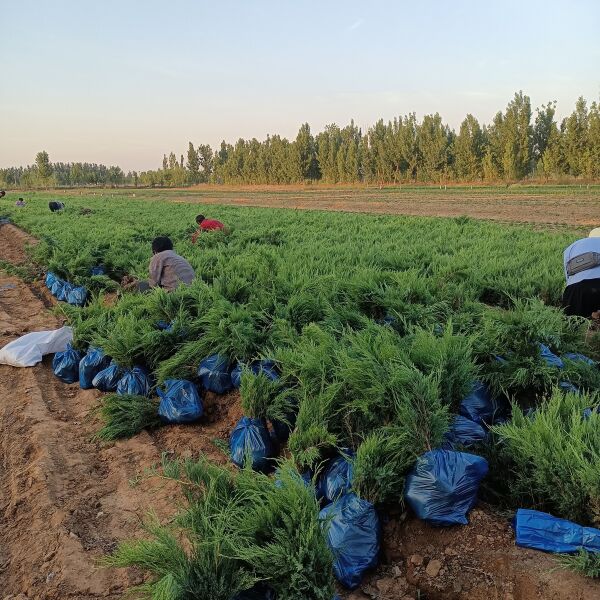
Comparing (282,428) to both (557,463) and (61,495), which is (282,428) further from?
(557,463)

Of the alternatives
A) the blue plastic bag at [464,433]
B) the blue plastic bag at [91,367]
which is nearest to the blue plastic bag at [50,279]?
the blue plastic bag at [91,367]

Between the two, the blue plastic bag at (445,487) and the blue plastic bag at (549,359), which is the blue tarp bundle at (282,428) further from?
the blue plastic bag at (549,359)

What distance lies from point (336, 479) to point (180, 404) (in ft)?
5.54

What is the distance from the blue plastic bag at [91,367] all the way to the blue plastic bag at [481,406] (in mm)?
3256

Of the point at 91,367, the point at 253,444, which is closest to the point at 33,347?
the point at 91,367

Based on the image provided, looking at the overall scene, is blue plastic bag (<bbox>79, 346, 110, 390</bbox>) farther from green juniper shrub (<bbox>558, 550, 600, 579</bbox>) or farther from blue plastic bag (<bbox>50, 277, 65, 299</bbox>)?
blue plastic bag (<bbox>50, 277, 65, 299</bbox>)

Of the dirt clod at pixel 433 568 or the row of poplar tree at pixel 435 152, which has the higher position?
the row of poplar tree at pixel 435 152

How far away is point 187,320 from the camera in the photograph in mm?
4414

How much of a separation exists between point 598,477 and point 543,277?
4.76m

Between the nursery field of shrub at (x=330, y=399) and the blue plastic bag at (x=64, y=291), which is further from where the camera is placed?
the blue plastic bag at (x=64, y=291)

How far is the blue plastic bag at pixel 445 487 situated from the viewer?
7.04 ft

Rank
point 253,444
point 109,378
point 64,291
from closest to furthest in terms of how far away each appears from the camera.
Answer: point 253,444, point 109,378, point 64,291

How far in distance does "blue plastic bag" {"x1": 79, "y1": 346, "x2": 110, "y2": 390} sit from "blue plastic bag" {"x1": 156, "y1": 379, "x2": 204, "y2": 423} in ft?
3.42

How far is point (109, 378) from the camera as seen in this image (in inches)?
168
